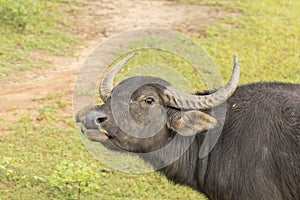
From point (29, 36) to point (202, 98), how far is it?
5.67 m

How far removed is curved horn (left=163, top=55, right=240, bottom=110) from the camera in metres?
4.97

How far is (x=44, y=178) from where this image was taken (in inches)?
247

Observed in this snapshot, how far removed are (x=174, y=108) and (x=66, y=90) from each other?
372 cm

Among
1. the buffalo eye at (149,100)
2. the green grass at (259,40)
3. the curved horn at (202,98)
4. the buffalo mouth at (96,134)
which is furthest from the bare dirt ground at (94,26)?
the curved horn at (202,98)

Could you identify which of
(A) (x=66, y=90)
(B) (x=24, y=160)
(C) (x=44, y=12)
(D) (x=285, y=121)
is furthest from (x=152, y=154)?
(C) (x=44, y=12)

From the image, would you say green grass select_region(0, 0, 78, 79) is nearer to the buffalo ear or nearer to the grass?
the grass

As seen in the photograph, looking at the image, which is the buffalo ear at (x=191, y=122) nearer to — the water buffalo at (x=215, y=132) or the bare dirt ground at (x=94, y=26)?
the water buffalo at (x=215, y=132)

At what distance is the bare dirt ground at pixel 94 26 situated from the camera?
323 inches

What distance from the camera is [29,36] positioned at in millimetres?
10055

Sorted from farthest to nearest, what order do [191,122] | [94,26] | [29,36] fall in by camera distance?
[94,26] < [29,36] < [191,122]

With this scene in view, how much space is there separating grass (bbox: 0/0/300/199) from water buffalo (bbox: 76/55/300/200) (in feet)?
3.32

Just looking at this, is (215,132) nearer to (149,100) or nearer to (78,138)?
(149,100)

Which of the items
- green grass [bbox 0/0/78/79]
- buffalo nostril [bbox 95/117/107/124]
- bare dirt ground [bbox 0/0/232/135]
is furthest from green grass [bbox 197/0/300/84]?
buffalo nostril [bbox 95/117/107/124]

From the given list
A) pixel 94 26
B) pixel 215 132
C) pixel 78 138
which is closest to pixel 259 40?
pixel 94 26
